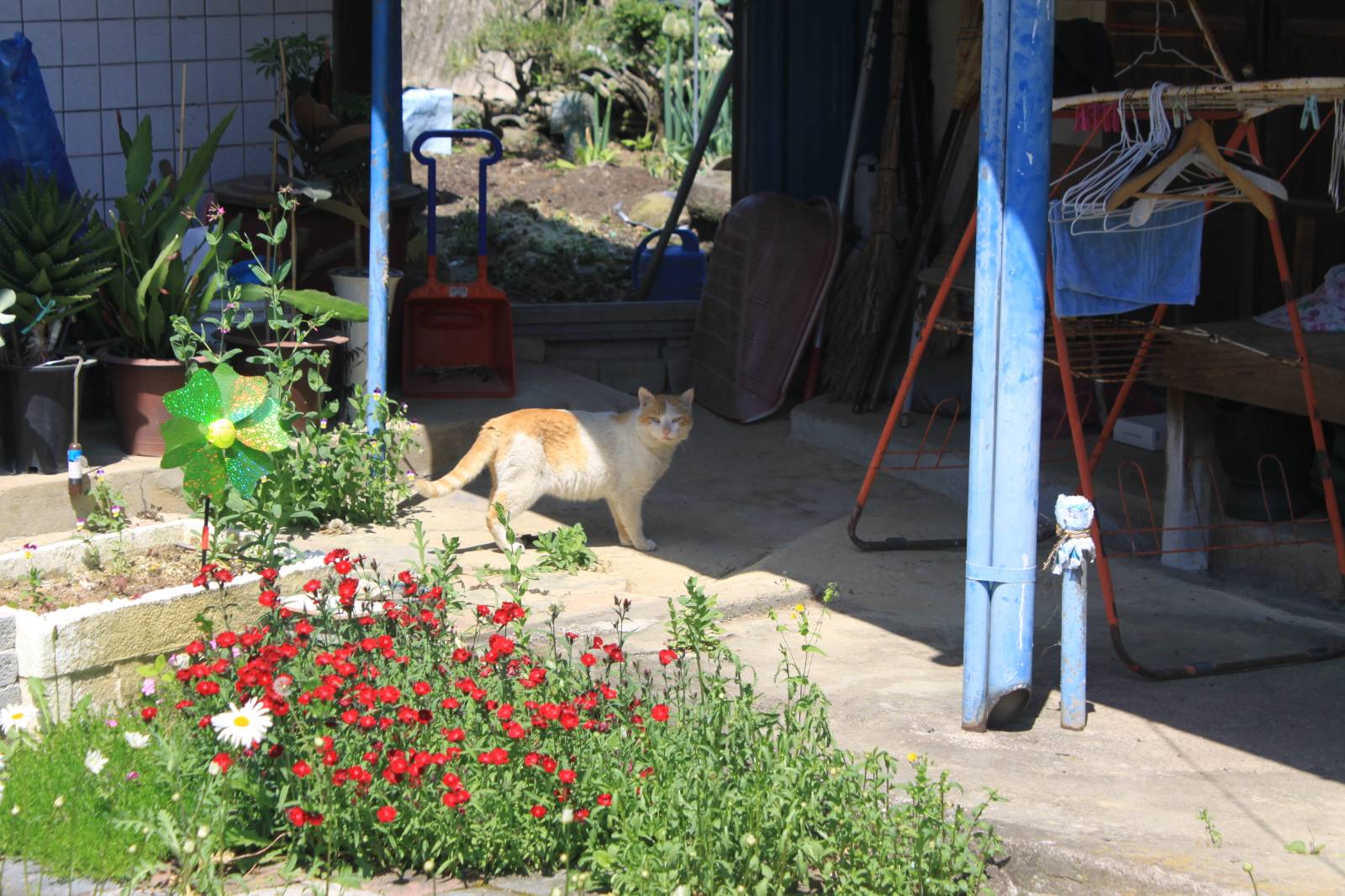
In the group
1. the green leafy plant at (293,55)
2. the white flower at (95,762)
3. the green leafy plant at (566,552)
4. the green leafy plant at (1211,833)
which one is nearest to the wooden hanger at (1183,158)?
the green leafy plant at (1211,833)

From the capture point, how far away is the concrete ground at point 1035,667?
3123mm

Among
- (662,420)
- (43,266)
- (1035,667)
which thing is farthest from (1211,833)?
(43,266)

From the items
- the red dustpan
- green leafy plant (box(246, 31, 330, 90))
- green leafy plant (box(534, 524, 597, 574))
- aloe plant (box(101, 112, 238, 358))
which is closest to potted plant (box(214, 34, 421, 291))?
green leafy plant (box(246, 31, 330, 90))

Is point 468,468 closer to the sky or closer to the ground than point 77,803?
closer to the sky

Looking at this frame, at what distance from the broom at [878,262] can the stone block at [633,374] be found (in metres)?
1.28

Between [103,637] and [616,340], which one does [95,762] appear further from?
[616,340]

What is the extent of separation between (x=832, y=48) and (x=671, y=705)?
18.7 ft

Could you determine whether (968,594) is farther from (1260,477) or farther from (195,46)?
(195,46)

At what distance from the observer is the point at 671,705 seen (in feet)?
12.4

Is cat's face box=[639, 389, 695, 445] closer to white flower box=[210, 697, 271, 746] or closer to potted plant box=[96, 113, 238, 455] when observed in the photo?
potted plant box=[96, 113, 238, 455]

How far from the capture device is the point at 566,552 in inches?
215

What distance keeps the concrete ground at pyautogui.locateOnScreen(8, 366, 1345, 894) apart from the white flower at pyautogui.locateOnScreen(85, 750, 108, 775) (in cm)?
171

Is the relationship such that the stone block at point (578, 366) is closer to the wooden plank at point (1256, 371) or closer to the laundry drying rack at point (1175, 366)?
the laundry drying rack at point (1175, 366)

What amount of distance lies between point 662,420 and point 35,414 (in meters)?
2.44
